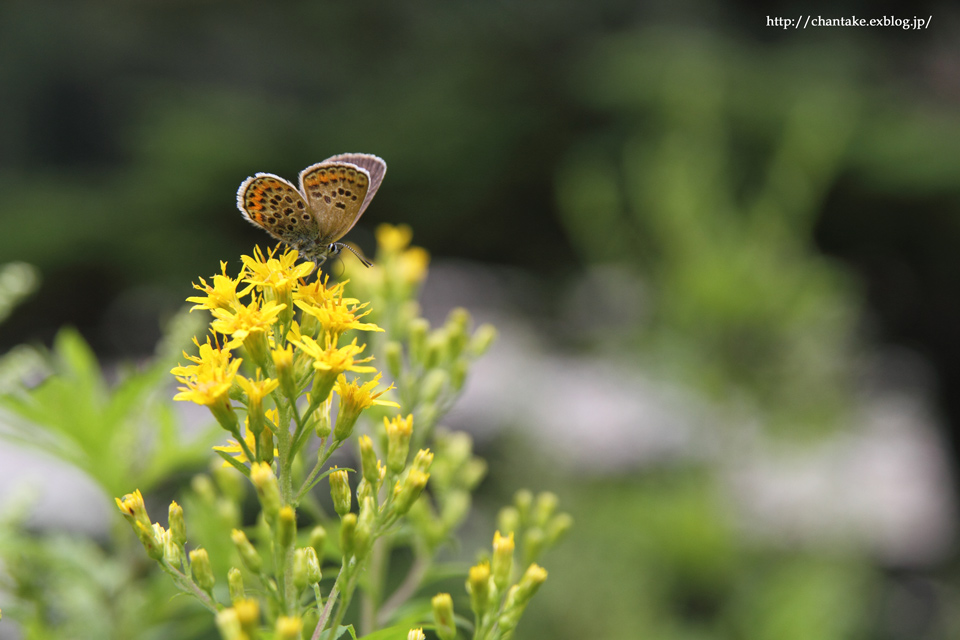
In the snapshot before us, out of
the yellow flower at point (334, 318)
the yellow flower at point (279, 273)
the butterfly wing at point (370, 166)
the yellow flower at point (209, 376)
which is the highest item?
the butterfly wing at point (370, 166)

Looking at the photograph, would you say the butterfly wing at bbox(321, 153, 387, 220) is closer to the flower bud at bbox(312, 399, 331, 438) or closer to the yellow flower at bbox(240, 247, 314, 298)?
the yellow flower at bbox(240, 247, 314, 298)

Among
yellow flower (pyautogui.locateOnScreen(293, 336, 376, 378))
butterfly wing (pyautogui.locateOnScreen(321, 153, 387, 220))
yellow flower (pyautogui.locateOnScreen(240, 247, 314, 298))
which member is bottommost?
yellow flower (pyautogui.locateOnScreen(293, 336, 376, 378))

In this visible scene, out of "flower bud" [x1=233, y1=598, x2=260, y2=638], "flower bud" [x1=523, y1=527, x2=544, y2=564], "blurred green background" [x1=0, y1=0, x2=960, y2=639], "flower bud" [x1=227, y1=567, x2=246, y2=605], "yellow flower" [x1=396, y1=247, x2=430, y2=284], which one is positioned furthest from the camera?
"blurred green background" [x1=0, y1=0, x2=960, y2=639]

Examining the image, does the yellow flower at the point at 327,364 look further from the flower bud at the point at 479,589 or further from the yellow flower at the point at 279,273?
the flower bud at the point at 479,589

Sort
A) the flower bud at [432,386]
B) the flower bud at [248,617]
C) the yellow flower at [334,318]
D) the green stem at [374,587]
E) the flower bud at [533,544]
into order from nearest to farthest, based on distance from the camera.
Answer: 1. the flower bud at [248,617]
2. the yellow flower at [334,318]
3. the green stem at [374,587]
4. the flower bud at [533,544]
5. the flower bud at [432,386]

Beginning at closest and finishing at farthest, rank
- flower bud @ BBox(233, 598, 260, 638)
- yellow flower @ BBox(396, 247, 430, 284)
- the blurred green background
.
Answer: flower bud @ BBox(233, 598, 260, 638) < yellow flower @ BBox(396, 247, 430, 284) < the blurred green background

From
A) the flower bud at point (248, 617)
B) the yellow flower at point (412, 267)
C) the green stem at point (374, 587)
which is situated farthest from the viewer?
the yellow flower at point (412, 267)

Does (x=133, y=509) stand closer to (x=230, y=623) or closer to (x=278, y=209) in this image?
(x=230, y=623)

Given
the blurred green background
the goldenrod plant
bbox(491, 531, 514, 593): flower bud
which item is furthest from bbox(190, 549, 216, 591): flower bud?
the blurred green background

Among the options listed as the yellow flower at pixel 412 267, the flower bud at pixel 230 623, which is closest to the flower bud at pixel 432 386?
the yellow flower at pixel 412 267
